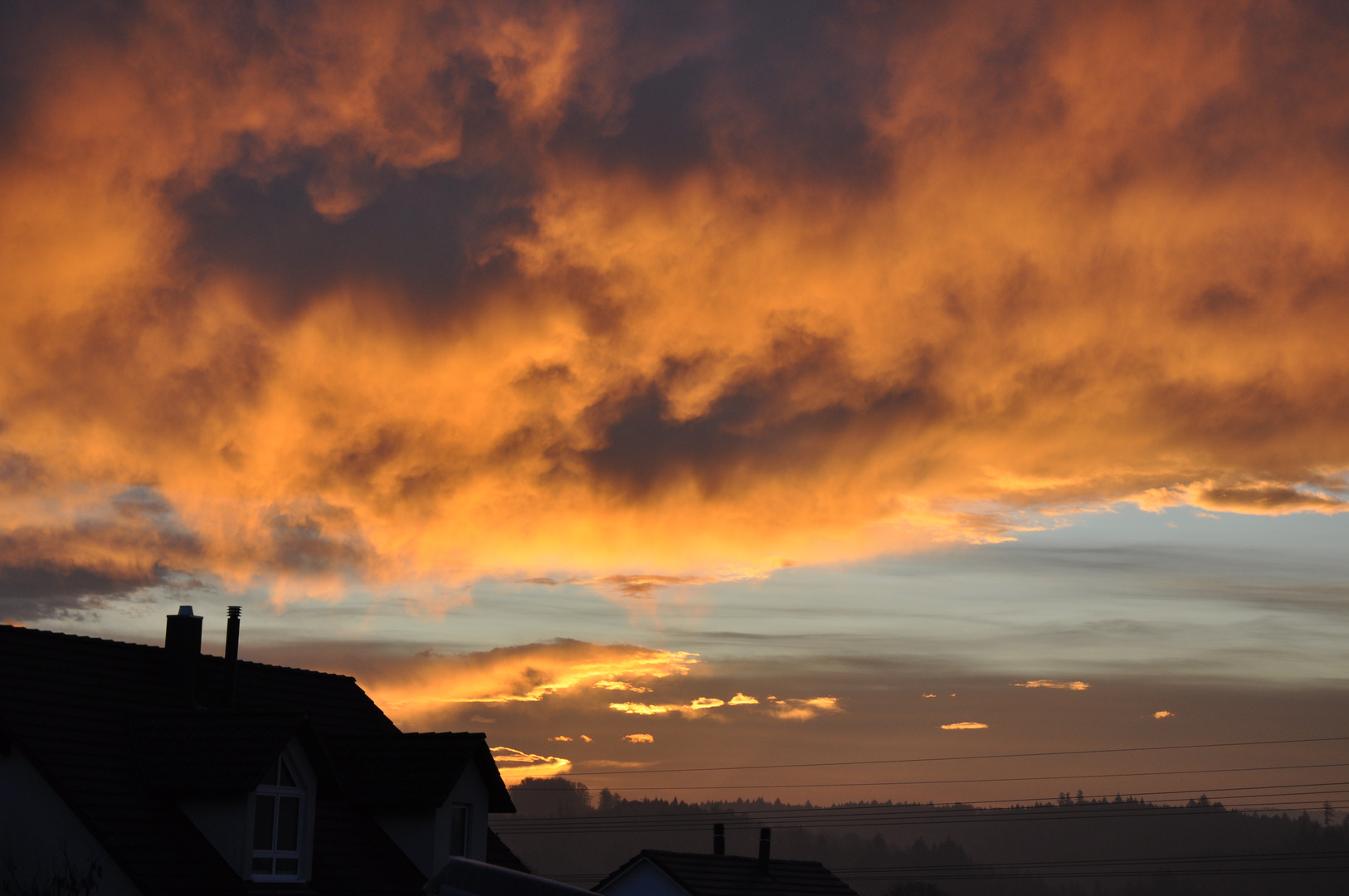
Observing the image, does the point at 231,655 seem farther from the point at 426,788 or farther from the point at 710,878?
the point at 710,878

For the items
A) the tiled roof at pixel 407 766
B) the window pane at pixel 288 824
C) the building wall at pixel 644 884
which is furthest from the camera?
the building wall at pixel 644 884

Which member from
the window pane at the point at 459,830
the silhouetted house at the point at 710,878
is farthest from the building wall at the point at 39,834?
the silhouetted house at the point at 710,878

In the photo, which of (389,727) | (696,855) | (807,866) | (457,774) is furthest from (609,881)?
(457,774)

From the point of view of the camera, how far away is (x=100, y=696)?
98.5ft

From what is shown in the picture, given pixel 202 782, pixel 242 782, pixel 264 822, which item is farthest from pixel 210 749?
pixel 264 822

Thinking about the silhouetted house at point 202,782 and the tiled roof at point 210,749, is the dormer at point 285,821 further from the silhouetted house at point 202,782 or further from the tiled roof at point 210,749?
the tiled roof at point 210,749

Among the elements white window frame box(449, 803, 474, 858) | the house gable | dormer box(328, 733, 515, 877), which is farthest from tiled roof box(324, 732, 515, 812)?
the house gable

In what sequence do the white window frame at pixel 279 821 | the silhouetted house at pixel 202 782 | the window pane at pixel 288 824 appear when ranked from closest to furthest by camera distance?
the silhouetted house at pixel 202 782, the white window frame at pixel 279 821, the window pane at pixel 288 824

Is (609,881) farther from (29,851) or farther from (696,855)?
(29,851)

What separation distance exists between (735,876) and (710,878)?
1.24 meters

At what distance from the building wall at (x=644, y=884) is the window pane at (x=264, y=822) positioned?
73.2ft

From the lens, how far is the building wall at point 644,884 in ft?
158

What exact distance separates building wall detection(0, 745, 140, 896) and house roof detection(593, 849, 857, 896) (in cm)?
2594

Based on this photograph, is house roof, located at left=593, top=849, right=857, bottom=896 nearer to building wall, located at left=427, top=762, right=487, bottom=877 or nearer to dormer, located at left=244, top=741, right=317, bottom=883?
building wall, located at left=427, top=762, right=487, bottom=877
